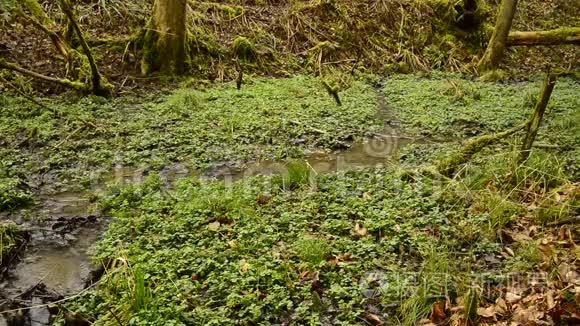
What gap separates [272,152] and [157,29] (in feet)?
15.2

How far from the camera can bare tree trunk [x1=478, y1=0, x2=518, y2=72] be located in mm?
11312

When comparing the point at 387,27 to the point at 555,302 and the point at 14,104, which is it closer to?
the point at 14,104

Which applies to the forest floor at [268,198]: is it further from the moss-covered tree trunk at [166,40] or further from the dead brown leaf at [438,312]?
the moss-covered tree trunk at [166,40]

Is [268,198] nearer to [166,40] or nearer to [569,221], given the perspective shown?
[569,221]

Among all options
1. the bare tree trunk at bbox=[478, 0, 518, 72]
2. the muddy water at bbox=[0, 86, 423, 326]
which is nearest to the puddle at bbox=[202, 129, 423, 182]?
the muddy water at bbox=[0, 86, 423, 326]

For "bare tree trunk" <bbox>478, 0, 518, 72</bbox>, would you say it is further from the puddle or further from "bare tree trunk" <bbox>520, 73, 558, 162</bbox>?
"bare tree trunk" <bbox>520, 73, 558, 162</bbox>

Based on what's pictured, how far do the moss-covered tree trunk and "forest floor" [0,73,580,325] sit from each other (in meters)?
1.83

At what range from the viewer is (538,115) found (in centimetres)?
521

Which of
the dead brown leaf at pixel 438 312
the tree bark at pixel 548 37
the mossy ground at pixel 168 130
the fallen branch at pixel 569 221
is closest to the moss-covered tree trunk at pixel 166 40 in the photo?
the mossy ground at pixel 168 130

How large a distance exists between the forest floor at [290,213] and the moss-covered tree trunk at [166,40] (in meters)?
1.83

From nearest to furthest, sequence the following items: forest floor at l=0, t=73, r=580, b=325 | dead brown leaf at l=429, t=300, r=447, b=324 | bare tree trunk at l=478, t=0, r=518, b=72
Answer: dead brown leaf at l=429, t=300, r=447, b=324
forest floor at l=0, t=73, r=580, b=325
bare tree trunk at l=478, t=0, r=518, b=72

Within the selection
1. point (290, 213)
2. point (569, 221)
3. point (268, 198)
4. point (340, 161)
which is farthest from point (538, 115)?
point (268, 198)

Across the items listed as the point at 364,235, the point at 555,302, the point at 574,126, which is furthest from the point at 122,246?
the point at 574,126

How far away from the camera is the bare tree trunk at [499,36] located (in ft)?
37.1
